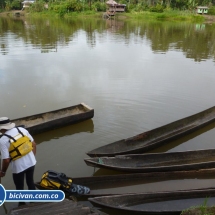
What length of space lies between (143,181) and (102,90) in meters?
6.47

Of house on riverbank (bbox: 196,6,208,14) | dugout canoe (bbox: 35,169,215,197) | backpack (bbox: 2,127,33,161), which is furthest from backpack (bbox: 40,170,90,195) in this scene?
house on riverbank (bbox: 196,6,208,14)

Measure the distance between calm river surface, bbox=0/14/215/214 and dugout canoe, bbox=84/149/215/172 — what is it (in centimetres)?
Answer: 54

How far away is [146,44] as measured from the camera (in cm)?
2283

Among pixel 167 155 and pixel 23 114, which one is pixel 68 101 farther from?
pixel 167 155

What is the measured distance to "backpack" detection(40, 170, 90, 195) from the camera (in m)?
4.69

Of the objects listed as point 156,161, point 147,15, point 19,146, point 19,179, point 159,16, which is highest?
point 147,15

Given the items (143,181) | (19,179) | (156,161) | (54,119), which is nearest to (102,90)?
(54,119)

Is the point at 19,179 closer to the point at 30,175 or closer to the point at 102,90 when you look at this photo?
the point at 30,175

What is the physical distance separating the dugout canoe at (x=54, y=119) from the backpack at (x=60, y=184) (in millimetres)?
2657

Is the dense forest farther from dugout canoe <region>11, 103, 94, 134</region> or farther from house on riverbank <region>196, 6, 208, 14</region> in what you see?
dugout canoe <region>11, 103, 94, 134</region>

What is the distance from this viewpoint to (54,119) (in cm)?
754

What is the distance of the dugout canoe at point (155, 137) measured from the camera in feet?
20.1

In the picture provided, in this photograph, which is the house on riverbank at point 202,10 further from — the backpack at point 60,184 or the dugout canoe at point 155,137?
the backpack at point 60,184

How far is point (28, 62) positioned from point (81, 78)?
15.9 ft
